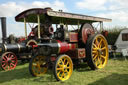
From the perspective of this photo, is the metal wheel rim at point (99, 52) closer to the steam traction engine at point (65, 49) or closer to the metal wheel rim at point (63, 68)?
the steam traction engine at point (65, 49)

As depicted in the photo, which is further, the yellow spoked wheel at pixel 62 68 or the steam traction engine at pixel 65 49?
the steam traction engine at pixel 65 49

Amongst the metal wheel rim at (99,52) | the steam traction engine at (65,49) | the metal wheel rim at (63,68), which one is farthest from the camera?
the metal wheel rim at (99,52)

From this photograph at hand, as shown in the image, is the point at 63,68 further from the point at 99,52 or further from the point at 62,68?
the point at 99,52

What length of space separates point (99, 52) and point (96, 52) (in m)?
0.13

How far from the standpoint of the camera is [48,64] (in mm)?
4422

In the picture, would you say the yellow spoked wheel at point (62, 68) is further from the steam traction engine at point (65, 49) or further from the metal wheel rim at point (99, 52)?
the metal wheel rim at point (99, 52)

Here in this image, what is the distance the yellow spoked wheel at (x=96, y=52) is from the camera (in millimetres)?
4988

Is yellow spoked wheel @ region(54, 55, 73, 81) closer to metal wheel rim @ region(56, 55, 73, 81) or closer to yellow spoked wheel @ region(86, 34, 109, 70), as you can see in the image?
metal wheel rim @ region(56, 55, 73, 81)

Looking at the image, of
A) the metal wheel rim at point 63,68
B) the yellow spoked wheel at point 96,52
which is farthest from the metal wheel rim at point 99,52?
the metal wheel rim at point 63,68

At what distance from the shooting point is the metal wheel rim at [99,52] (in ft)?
17.3

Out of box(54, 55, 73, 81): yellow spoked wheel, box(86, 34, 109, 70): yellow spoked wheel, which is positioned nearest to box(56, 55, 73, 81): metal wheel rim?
box(54, 55, 73, 81): yellow spoked wheel

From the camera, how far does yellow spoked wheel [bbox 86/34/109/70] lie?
16.4 feet

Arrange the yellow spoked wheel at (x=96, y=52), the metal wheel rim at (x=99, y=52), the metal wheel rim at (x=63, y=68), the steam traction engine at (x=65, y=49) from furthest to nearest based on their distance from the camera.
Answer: the metal wheel rim at (x=99, y=52) → the yellow spoked wheel at (x=96, y=52) → the steam traction engine at (x=65, y=49) → the metal wheel rim at (x=63, y=68)

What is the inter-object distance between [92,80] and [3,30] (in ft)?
24.8
